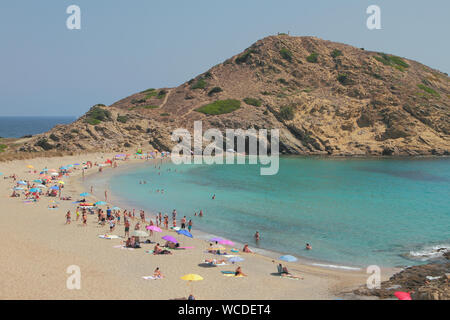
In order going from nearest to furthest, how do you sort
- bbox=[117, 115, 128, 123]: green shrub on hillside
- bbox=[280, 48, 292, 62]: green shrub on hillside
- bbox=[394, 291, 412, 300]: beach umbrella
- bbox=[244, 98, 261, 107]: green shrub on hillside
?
bbox=[394, 291, 412, 300]: beach umbrella < bbox=[117, 115, 128, 123]: green shrub on hillside < bbox=[244, 98, 261, 107]: green shrub on hillside < bbox=[280, 48, 292, 62]: green shrub on hillside

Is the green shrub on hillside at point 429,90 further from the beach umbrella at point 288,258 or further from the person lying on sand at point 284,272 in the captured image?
the person lying on sand at point 284,272

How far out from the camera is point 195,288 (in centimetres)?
1568

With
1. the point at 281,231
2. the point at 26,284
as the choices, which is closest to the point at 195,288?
the point at 26,284

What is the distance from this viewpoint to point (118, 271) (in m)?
17.4

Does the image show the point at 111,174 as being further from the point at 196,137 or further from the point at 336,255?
the point at 336,255

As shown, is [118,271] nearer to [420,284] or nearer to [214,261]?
[214,261]

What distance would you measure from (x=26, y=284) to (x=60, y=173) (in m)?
33.9

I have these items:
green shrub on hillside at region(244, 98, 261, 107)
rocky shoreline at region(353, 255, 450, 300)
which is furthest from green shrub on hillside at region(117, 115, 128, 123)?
rocky shoreline at region(353, 255, 450, 300)

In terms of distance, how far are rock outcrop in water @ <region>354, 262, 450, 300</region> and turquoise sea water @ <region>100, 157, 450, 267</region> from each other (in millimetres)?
2492

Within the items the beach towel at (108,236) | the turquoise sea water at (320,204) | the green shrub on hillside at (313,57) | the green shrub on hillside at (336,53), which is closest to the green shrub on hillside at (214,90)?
the green shrub on hillside at (313,57)

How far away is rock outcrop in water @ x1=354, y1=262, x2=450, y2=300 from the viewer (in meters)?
13.6

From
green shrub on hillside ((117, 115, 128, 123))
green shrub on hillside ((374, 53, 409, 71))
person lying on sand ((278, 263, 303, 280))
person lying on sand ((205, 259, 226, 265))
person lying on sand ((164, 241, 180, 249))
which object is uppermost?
green shrub on hillside ((374, 53, 409, 71))

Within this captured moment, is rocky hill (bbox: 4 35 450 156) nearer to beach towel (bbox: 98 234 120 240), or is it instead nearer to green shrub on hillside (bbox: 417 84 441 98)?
green shrub on hillside (bbox: 417 84 441 98)
